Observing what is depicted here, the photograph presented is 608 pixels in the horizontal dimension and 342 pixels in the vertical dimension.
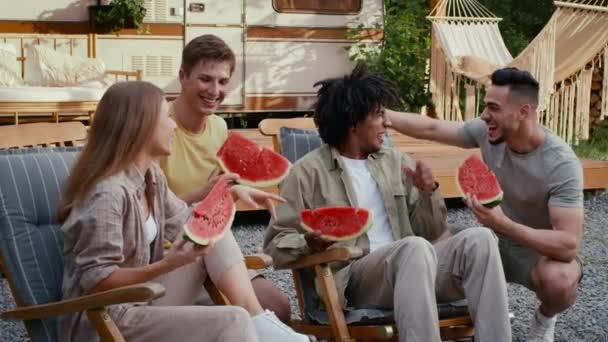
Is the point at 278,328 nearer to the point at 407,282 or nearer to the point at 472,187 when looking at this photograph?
the point at 407,282

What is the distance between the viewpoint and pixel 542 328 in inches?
189

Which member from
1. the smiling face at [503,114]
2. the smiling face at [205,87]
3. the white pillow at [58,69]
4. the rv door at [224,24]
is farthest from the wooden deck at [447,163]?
the smiling face at [205,87]

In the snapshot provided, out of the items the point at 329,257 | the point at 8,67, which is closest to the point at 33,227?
the point at 329,257

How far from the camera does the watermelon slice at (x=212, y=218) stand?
3342mm

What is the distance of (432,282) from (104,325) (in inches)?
48.0

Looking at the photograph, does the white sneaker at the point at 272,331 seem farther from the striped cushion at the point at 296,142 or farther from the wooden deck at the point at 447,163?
the wooden deck at the point at 447,163

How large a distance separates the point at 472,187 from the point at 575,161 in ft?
1.62

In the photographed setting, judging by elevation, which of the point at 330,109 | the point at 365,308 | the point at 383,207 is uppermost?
the point at 330,109

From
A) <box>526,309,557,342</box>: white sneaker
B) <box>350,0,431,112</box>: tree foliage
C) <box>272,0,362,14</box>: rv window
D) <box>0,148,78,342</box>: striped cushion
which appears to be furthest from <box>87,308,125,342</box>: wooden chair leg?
<box>350,0,431,112</box>: tree foliage

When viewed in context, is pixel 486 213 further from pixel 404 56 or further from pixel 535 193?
pixel 404 56

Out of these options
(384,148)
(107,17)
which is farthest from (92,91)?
(384,148)

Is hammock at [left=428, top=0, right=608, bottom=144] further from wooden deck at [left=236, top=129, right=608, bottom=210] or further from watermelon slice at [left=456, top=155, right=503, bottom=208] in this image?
watermelon slice at [left=456, top=155, right=503, bottom=208]

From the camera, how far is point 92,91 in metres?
10.4

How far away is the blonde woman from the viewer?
3.42 metres
